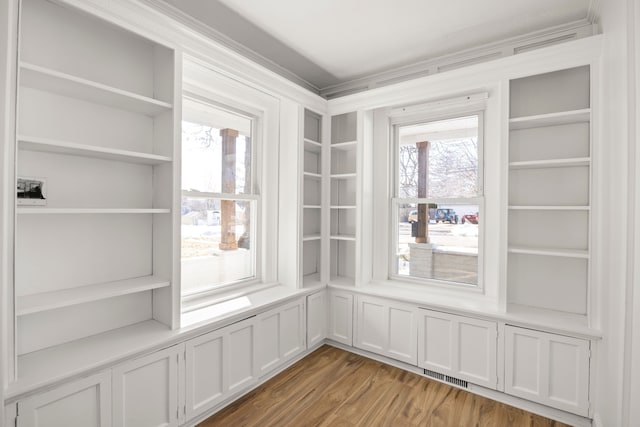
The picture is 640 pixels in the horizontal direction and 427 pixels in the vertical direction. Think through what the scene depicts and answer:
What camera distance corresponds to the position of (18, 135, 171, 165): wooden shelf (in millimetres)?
1498

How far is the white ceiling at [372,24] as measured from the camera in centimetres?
223

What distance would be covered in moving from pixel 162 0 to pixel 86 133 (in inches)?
43.1

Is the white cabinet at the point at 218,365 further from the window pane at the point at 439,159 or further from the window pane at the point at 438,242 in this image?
the window pane at the point at 439,159

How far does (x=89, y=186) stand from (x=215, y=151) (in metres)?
1.04

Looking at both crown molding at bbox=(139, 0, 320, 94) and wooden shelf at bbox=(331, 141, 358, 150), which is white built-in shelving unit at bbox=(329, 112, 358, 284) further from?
crown molding at bbox=(139, 0, 320, 94)

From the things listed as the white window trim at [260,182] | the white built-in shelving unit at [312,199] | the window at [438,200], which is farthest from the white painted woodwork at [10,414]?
the window at [438,200]

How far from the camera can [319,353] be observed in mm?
3117

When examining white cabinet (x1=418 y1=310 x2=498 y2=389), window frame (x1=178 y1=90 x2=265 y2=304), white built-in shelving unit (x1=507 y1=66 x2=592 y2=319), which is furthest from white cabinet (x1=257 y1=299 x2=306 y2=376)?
white built-in shelving unit (x1=507 y1=66 x2=592 y2=319)

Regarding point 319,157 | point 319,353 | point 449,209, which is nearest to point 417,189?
point 449,209

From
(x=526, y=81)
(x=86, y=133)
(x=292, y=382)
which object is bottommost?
(x=292, y=382)

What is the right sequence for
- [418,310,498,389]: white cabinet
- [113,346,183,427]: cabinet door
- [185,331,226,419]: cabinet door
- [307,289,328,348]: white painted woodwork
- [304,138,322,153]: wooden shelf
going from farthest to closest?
1. [304,138,322,153]: wooden shelf
2. [307,289,328,348]: white painted woodwork
3. [418,310,498,389]: white cabinet
4. [185,331,226,419]: cabinet door
5. [113,346,183,427]: cabinet door

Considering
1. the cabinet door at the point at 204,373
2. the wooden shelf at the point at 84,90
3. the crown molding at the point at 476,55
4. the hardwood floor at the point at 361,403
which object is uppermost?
the crown molding at the point at 476,55

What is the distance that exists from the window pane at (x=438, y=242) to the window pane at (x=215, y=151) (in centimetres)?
166

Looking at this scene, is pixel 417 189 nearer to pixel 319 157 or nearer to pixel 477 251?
pixel 477 251
